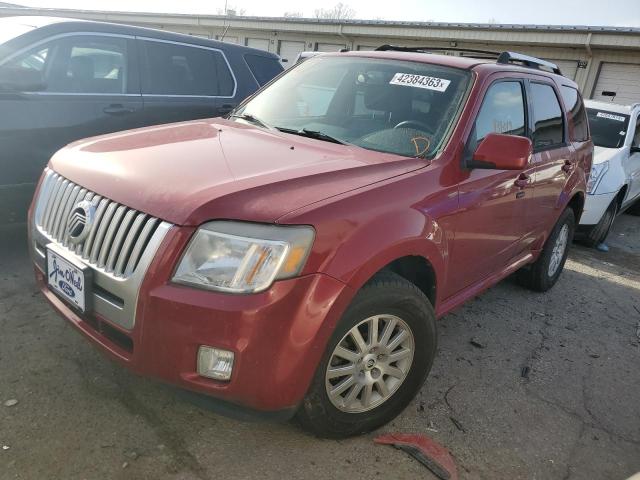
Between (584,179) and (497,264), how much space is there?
5.66ft


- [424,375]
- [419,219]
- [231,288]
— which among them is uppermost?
[419,219]

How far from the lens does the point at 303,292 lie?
1.92 m

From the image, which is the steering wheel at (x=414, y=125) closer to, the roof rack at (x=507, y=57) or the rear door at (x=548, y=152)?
the roof rack at (x=507, y=57)

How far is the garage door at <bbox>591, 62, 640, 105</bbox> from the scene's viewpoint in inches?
601

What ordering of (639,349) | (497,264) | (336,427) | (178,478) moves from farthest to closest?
1. (639,349)
2. (497,264)
3. (336,427)
4. (178,478)

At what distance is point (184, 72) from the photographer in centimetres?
500

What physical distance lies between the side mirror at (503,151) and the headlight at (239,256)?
1.28 metres

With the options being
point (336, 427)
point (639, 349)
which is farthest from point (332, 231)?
point (639, 349)

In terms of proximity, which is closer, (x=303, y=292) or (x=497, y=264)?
(x=303, y=292)

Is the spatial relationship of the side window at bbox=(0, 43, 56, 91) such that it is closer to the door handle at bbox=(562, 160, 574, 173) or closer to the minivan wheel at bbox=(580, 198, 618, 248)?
the door handle at bbox=(562, 160, 574, 173)

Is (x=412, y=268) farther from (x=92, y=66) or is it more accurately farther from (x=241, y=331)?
(x=92, y=66)

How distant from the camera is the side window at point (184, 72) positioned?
4.71 meters

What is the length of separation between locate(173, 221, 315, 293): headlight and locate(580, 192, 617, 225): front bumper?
4.97 meters

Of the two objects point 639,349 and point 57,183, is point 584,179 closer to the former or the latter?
point 639,349
